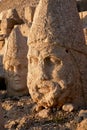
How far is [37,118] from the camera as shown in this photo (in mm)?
11266

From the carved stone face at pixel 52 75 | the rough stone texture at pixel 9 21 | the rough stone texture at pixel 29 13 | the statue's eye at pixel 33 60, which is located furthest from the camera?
A: the rough stone texture at pixel 9 21

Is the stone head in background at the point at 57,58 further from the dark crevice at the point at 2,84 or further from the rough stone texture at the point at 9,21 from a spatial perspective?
the rough stone texture at the point at 9,21

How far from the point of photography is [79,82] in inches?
452

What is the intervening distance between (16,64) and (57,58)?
13.0ft

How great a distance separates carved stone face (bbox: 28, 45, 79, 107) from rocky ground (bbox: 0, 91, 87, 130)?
0.30 m

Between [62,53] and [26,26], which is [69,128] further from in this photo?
[26,26]

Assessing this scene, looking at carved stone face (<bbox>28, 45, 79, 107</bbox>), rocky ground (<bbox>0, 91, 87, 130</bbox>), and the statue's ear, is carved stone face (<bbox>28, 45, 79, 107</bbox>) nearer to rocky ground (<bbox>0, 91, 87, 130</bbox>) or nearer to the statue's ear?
rocky ground (<bbox>0, 91, 87, 130</bbox>)

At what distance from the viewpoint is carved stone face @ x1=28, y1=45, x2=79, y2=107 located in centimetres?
1126

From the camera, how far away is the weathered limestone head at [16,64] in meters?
15.0

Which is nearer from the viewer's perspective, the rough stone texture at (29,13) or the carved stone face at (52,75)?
the carved stone face at (52,75)

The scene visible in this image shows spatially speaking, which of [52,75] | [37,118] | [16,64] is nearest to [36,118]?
[37,118]

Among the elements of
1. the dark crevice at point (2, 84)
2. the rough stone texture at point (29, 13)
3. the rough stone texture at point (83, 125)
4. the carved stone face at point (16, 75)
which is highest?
the rough stone texture at point (29, 13)

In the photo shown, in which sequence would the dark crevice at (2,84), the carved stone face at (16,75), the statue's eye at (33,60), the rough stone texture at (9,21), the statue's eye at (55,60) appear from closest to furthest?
the statue's eye at (55,60), the statue's eye at (33,60), the carved stone face at (16,75), the dark crevice at (2,84), the rough stone texture at (9,21)

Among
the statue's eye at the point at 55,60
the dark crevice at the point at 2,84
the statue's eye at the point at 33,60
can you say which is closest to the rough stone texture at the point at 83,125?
the statue's eye at the point at 55,60
